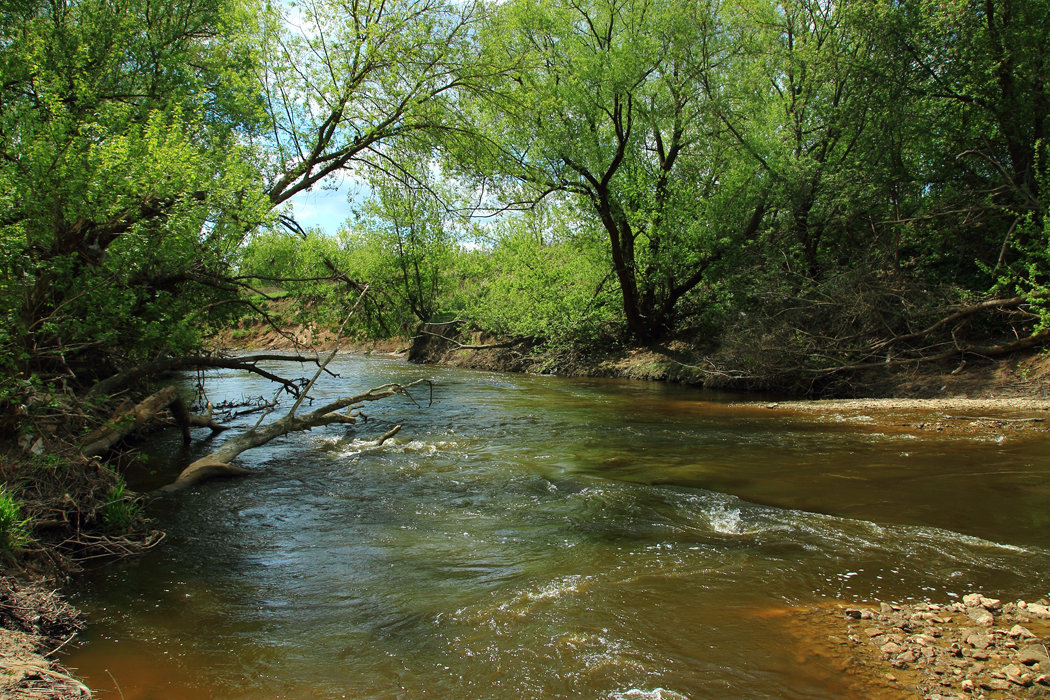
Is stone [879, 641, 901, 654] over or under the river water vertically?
over

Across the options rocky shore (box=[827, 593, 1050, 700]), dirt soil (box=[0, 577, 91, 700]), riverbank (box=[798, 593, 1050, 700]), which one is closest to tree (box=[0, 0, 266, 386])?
dirt soil (box=[0, 577, 91, 700])

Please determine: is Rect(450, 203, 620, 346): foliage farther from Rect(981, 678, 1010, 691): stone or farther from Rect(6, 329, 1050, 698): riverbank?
Rect(981, 678, 1010, 691): stone

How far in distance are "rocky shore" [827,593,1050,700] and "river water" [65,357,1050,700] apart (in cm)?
31

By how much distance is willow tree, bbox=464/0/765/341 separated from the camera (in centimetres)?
1970

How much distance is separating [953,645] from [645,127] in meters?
20.4

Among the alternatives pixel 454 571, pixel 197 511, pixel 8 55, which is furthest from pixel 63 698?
pixel 8 55

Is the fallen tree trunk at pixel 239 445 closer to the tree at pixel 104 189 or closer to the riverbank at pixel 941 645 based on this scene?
the tree at pixel 104 189

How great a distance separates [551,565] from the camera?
17.7ft

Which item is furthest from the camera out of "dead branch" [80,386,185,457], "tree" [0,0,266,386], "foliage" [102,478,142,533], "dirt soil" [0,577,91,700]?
"dead branch" [80,386,185,457]

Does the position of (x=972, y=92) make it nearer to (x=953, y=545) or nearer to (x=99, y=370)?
(x=953, y=545)

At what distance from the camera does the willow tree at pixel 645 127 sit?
19.7m

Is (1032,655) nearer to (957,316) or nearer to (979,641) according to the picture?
(979,641)

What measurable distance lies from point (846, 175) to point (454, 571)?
1583cm

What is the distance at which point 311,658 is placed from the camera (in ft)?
13.1
